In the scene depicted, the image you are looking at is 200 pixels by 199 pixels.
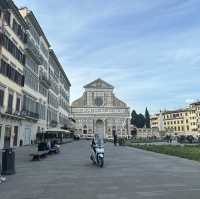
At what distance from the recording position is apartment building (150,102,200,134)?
140637mm

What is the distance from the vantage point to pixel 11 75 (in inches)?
1329

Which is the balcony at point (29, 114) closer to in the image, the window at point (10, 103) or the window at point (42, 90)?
the window at point (10, 103)

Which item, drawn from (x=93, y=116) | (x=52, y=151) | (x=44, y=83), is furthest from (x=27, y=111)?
(x=93, y=116)

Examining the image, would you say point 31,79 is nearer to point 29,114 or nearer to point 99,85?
point 29,114

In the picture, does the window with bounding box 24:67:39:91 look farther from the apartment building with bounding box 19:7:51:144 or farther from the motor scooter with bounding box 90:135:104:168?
the motor scooter with bounding box 90:135:104:168

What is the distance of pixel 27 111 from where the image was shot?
40938 mm

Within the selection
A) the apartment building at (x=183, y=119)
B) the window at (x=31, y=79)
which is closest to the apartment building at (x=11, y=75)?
the window at (x=31, y=79)

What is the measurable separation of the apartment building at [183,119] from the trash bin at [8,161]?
126 metres

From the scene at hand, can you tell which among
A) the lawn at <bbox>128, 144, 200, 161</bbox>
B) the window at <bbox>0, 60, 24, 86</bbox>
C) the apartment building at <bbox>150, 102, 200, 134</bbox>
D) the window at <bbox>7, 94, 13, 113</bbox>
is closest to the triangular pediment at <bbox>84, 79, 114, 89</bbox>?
the apartment building at <bbox>150, 102, 200, 134</bbox>

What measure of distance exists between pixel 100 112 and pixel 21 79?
79268 millimetres

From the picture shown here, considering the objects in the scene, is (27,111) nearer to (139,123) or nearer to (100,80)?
(100,80)

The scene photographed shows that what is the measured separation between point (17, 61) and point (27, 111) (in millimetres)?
7815

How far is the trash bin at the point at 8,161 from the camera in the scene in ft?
39.3

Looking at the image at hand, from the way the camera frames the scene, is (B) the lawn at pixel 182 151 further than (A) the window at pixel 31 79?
No
